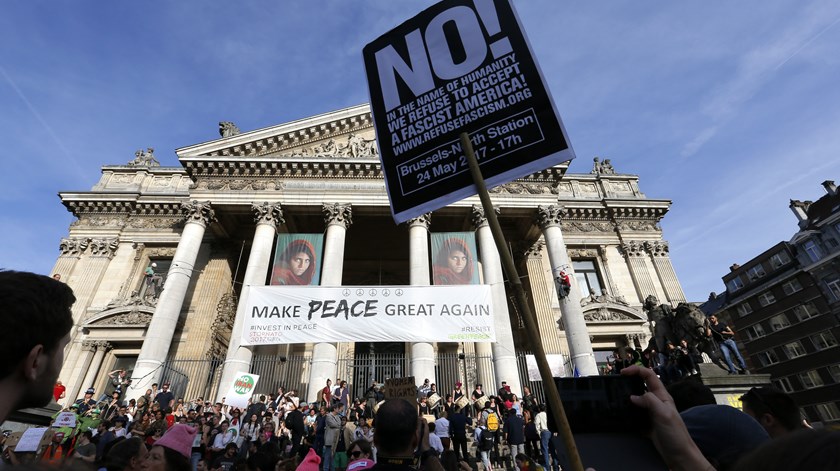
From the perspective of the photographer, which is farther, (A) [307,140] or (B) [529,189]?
(A) [307,140]

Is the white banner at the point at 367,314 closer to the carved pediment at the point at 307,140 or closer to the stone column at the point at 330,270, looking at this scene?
the stone column at the point at 330,270

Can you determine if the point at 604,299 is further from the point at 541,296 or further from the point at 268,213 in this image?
the point at 268,213

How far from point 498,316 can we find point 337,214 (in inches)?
354

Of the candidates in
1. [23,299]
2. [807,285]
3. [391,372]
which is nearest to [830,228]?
[807,285]

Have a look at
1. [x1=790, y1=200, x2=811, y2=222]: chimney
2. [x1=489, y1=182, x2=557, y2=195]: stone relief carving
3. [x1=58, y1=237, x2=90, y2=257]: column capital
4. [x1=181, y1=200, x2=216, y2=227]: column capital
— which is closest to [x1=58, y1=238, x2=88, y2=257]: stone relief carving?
[x1=58, y1=237, x2=90, y2=257]: column capital

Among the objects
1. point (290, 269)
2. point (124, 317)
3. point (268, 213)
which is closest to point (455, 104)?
point (290, 269)

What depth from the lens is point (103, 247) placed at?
21891 millimetres

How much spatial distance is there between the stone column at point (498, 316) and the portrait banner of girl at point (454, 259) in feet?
3.84

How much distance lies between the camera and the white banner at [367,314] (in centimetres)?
1480

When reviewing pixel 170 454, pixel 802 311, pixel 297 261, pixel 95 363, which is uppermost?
pixel 802 311

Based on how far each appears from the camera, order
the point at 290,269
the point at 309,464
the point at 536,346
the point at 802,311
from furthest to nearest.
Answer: the point at 802,311, the point at 290,269, the point at 309,464, the point at 536,346

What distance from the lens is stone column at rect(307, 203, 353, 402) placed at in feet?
50.0

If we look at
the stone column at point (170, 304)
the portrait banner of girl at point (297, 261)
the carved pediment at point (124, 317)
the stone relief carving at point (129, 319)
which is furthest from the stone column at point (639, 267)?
the stone relief carving at point (129, 319)

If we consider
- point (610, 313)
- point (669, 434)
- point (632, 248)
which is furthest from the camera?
point (632, 248)
